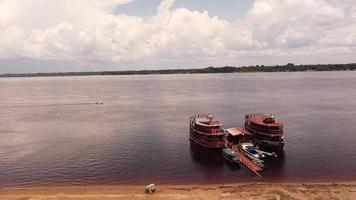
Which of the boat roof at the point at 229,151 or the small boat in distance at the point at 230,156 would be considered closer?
the small boat in distance at the point at 230,156

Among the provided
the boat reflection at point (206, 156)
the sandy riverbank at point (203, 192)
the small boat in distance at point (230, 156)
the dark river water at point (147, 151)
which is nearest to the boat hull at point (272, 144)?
the dark river water at point (147, 151)

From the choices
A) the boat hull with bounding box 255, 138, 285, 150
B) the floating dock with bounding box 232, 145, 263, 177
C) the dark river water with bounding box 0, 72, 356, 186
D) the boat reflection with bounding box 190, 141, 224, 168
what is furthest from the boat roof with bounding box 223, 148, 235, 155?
the boat hull with bounding box 255, 138, 285, 150

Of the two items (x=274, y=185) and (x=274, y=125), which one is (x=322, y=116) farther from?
(x=274, y=185)

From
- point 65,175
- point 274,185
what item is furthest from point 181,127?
point 274,185

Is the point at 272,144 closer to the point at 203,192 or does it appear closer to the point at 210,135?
the point at 210,135

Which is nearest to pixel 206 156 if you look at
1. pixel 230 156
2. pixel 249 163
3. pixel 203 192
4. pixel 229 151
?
pixel 229 151

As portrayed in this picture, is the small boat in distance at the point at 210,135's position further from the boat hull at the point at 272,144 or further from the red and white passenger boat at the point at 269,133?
the boat hull at the point at 272,144
